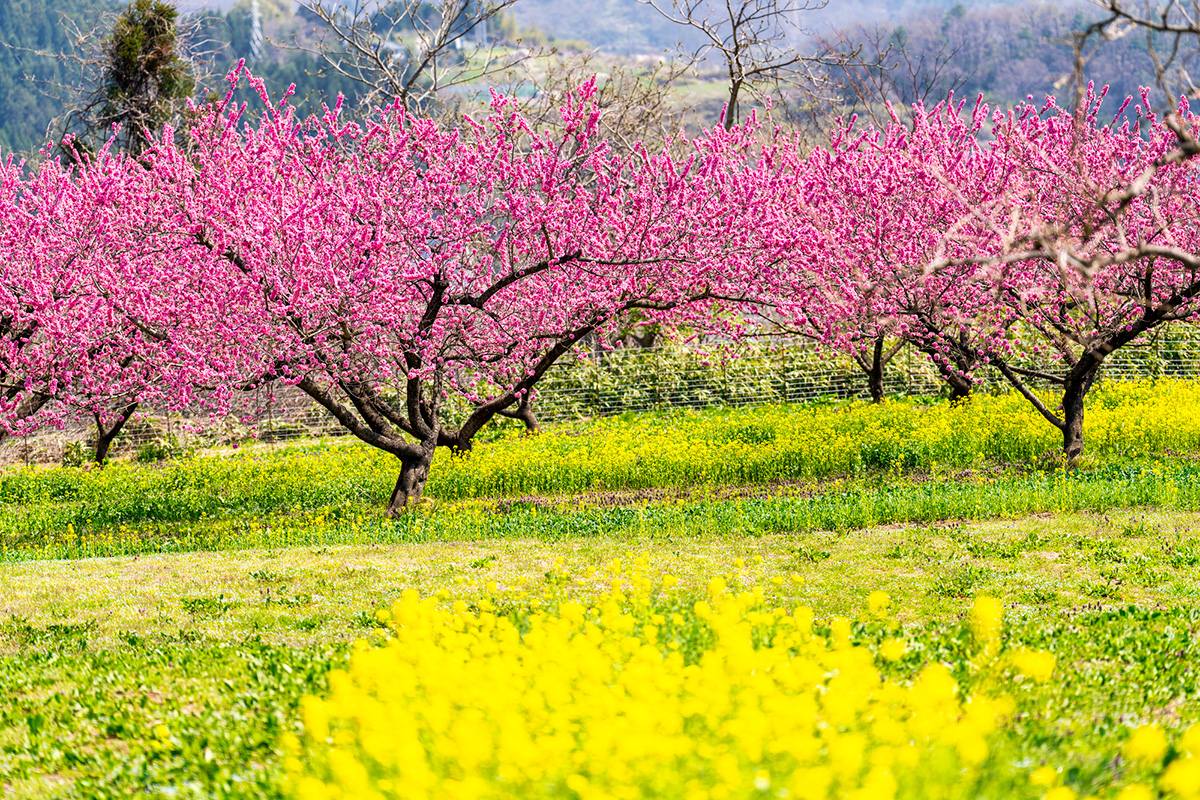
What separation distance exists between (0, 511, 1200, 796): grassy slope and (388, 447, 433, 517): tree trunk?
2.94 metres

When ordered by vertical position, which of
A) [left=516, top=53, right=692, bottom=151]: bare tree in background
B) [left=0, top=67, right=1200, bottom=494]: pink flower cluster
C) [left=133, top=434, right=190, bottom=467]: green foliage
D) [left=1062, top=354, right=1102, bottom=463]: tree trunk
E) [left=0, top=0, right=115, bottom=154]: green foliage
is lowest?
[left=133, top=434, right=190, bottom=467]: green foliage

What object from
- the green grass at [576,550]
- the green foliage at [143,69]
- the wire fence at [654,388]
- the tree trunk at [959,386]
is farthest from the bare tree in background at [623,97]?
the tree trunk at [959,386]

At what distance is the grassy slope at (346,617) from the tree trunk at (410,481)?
294 centimetres

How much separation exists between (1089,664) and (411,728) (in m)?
4.76

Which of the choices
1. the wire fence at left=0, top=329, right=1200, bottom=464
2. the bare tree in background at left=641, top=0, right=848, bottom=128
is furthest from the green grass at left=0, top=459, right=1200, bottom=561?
the bare tree in background at left=641, top=0, right=848, bottom=128

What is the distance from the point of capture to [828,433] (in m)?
18.9

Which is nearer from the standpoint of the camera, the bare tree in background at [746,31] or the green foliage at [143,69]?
the bare tree in background at [746,31]

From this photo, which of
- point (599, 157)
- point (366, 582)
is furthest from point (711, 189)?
point (366, 582)

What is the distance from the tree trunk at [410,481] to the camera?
15727mm

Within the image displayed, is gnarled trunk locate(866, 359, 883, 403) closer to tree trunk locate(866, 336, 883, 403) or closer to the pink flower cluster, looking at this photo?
tree trunk locate(866, 336, 883, 403)

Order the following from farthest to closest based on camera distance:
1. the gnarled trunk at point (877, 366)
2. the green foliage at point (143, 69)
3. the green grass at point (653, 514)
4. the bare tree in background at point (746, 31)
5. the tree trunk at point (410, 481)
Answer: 1. the green foliage at point (143, 69)
2. the bare tree in background at point (746, 31)
3. the gnarled trunk at point (877, 366)
4. the tree trunk at point (410, 481)
5. the green grass at point (653, 514)

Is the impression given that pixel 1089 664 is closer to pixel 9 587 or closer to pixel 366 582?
pixel 366 582

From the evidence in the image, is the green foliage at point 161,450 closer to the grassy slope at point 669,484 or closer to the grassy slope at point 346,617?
the grassy slope at point 669,484

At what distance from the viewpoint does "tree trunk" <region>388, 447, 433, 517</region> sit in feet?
51.6
